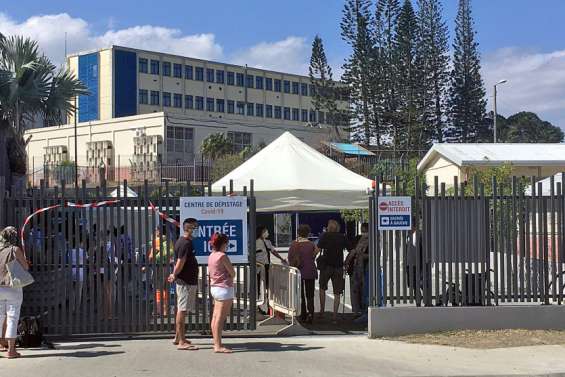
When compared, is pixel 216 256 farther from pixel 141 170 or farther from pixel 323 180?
pixel 141 170

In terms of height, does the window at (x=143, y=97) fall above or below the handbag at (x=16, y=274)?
above

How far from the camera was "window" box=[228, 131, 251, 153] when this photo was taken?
203ft

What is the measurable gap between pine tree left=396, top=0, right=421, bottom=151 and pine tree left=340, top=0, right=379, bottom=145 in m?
2.38

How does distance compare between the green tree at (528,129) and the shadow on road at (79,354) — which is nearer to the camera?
the shadow on road at (79,354)

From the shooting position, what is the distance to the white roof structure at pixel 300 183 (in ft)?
40.7

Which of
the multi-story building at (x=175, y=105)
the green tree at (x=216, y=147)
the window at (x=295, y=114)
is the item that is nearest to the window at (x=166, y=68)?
the multi-story building at (x=175, y=105)

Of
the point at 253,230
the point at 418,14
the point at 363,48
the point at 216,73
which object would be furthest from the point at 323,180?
the point at 216,73

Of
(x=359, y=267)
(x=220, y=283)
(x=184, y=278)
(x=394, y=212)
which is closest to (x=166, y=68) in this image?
(x=359, y=267)

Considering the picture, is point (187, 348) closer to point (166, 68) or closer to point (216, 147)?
point (216, 147)

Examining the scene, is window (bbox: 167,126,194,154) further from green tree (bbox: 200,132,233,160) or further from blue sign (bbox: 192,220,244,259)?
blue sign (bbox: 192,220,244,259)

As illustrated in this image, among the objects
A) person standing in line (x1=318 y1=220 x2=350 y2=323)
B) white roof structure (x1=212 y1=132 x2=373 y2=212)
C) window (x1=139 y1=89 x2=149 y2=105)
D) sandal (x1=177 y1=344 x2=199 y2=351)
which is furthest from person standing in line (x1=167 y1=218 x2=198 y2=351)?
window (x1=139 y1=89 x2=149 y2=105)

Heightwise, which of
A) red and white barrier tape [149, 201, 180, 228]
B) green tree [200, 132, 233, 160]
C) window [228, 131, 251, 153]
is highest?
window [228, 131, 251, 153]

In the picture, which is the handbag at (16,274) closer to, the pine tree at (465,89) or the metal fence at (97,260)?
the metal fence at (97,260)

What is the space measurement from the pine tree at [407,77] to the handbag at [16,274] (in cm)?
4747
